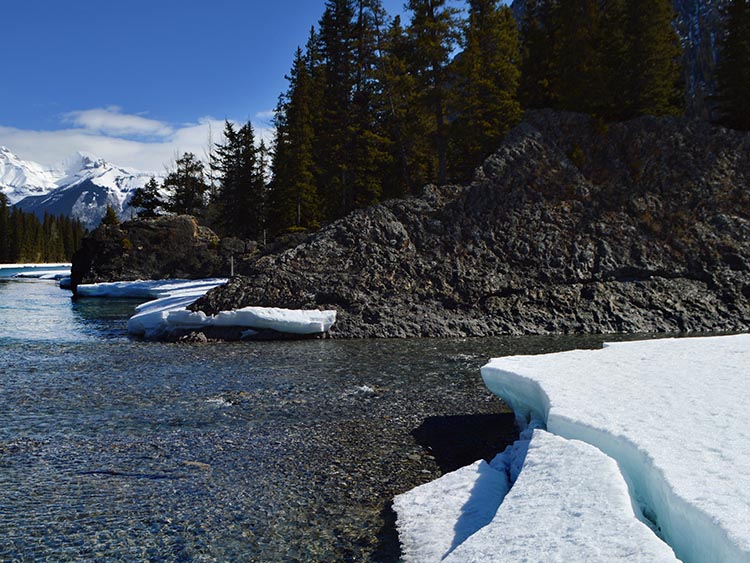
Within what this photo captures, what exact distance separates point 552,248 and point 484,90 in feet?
40.3

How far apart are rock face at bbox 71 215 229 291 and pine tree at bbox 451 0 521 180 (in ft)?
90.7

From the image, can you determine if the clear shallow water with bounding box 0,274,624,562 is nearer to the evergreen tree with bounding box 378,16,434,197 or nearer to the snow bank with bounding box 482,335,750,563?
the snow bank with bounding box 482,335,750,563

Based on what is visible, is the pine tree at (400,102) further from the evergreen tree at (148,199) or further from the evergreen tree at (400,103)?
the evergreen tree at (148,199)

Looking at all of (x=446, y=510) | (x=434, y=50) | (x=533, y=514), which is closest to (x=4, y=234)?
(x=434, y=50)

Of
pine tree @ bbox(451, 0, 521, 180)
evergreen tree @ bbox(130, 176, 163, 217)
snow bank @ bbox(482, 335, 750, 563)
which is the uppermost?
pine tree @ bbox(451, 0, 521, 180)

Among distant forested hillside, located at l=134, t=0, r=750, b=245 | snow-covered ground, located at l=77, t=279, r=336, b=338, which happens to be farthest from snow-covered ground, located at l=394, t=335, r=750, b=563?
distant forested hillside, located at l=134, t=0, r=750, b=245

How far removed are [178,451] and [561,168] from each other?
24.1 m

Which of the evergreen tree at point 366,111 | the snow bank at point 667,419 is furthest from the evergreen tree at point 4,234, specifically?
the snow bank at point 667,419

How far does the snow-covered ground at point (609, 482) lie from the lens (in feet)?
12.9

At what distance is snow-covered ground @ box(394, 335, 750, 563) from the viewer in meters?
3.95

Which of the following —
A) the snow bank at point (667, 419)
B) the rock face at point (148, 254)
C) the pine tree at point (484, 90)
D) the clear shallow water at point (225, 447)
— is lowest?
the clear shallow water at point (225, 447)

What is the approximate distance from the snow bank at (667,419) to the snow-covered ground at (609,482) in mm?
14

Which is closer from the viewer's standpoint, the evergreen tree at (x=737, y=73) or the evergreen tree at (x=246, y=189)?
the evergreen tree at (x=737, y=73)

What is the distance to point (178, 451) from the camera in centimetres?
800
